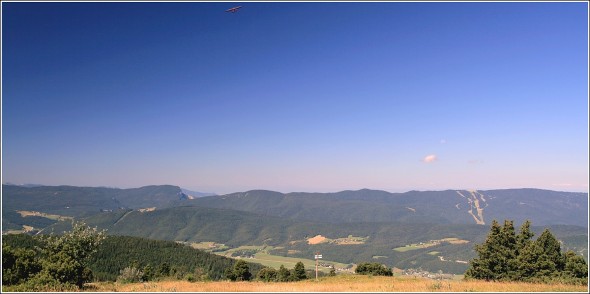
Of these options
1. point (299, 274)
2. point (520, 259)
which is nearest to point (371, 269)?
point (299, 274)

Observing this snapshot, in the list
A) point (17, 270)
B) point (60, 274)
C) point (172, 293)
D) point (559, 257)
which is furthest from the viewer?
point (559, 257)

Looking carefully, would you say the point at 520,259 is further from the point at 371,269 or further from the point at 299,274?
the point at 299,274

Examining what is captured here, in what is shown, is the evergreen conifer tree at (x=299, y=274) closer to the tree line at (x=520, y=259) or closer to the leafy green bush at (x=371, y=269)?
the leafy green bush at (x=371, y=269)

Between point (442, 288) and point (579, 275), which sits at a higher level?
point (442, 288)

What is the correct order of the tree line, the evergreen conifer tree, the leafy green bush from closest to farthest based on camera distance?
the tree line, the leafy green bush, the evergreen conifer tree

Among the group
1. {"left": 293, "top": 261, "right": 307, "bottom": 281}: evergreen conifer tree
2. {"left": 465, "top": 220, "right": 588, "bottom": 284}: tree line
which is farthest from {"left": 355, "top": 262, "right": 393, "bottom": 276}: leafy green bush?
{"left": 293, "top": 261, "right": 307, "bottom": 281}: evergreen conifer tree

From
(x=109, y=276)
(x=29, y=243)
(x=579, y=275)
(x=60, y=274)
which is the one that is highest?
(x=60, y=274)

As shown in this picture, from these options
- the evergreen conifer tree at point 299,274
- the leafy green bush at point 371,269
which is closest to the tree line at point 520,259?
the leafy green bush at point 371,269

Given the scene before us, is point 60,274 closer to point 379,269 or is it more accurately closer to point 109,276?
point 379,269

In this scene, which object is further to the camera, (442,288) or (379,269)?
(379,269)

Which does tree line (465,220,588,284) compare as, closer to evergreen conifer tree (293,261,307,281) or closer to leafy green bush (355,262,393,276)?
leafy green bush (355,262,393,276)

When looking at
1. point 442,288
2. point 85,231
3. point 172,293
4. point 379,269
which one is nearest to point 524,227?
point 379,269
